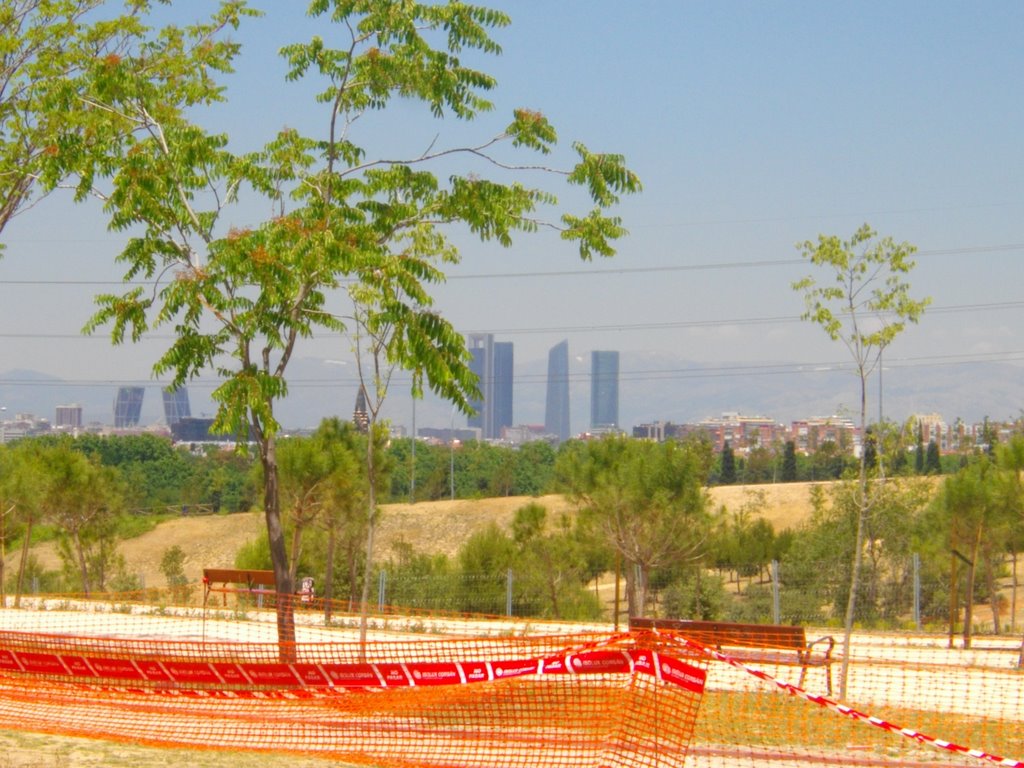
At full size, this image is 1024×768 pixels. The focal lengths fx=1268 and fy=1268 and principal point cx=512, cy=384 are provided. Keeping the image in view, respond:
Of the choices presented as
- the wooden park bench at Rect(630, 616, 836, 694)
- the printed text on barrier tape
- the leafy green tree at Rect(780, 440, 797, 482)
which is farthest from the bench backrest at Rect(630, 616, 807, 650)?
the leafy green tree at Rect(780, 440, 797, 482)

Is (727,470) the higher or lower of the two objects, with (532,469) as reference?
higher

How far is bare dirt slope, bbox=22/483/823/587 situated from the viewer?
62.0 meters

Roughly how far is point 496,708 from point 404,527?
6023 cm

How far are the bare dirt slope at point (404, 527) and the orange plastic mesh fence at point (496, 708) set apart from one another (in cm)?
4699

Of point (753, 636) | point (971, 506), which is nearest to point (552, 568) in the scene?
point (971, 506)

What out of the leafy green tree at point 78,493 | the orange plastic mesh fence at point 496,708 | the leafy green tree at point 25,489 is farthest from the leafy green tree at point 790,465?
the orange plastic mesh fence at point 496,708

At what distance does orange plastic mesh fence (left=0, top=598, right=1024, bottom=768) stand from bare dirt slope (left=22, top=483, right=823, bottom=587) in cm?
4699

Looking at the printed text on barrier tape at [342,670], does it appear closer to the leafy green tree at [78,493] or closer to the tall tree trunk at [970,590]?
the tall tree trunk at [970,590]

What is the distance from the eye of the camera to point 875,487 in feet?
52.4

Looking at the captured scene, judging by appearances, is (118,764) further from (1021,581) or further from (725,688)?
(1021,581)

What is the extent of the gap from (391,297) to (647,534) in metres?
15.2

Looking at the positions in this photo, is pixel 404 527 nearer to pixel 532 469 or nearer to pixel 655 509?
pixel 532 469

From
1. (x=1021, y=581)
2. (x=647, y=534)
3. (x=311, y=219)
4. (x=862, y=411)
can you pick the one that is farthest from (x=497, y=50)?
(x=1021, y=581)

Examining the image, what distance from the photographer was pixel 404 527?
6906 cm
